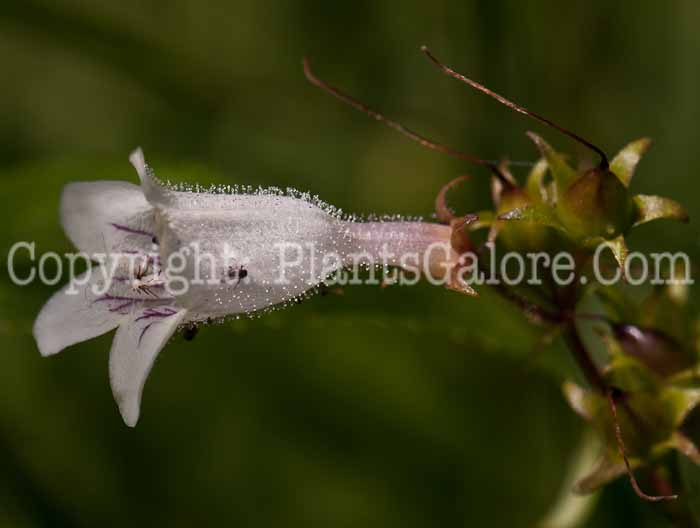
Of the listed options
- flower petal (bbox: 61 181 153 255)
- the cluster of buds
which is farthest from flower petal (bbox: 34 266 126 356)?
the cluster of buds

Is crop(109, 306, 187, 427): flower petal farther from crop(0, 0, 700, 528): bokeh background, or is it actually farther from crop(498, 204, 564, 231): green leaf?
crop(0, 0, 700, 528): bokeh background

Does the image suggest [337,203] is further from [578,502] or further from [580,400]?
[578,502]

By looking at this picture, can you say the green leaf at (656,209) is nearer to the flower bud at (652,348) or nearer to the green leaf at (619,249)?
the green leaf at (619,249)

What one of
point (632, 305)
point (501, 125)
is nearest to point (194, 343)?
point (501, 125)

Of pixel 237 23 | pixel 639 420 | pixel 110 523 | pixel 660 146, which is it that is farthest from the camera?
pixel 237 23

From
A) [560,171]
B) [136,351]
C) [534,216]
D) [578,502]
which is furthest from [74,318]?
[578,502]

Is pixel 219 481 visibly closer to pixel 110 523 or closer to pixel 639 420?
pixel 110 523
